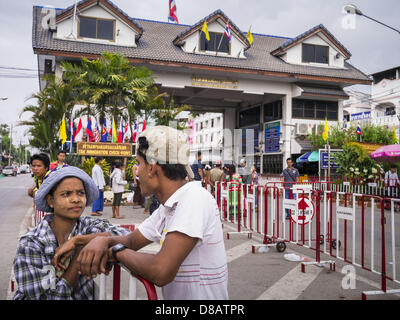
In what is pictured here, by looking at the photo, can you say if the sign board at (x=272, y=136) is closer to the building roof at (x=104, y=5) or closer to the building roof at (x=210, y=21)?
the building roof at (x=210, y=21)

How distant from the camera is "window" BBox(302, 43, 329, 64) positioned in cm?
2494

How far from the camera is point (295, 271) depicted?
5395 mm

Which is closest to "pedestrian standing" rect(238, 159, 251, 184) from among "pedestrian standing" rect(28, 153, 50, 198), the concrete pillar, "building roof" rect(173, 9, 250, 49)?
"pedestrian standing" rect(28, 153, 50, 198)

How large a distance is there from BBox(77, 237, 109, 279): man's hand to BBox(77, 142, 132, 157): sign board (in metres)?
13.6

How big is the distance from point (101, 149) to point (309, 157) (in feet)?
43.1

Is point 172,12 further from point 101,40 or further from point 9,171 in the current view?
point 9,171

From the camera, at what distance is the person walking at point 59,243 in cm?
175

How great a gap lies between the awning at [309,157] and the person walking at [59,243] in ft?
69.7

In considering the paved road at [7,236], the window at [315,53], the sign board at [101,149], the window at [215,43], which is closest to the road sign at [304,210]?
the paved road at [7,236]

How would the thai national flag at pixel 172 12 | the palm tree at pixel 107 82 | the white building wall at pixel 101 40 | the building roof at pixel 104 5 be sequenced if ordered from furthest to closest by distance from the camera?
the thai national flag at pixel 172 12, the white building wall at pixel 101 40, the building roof at pixel 104 5, the palm tree at pixel 107 82

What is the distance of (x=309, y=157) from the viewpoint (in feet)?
73.4

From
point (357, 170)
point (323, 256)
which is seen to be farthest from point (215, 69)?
point (323, 256)

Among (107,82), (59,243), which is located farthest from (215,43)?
(59,243)
